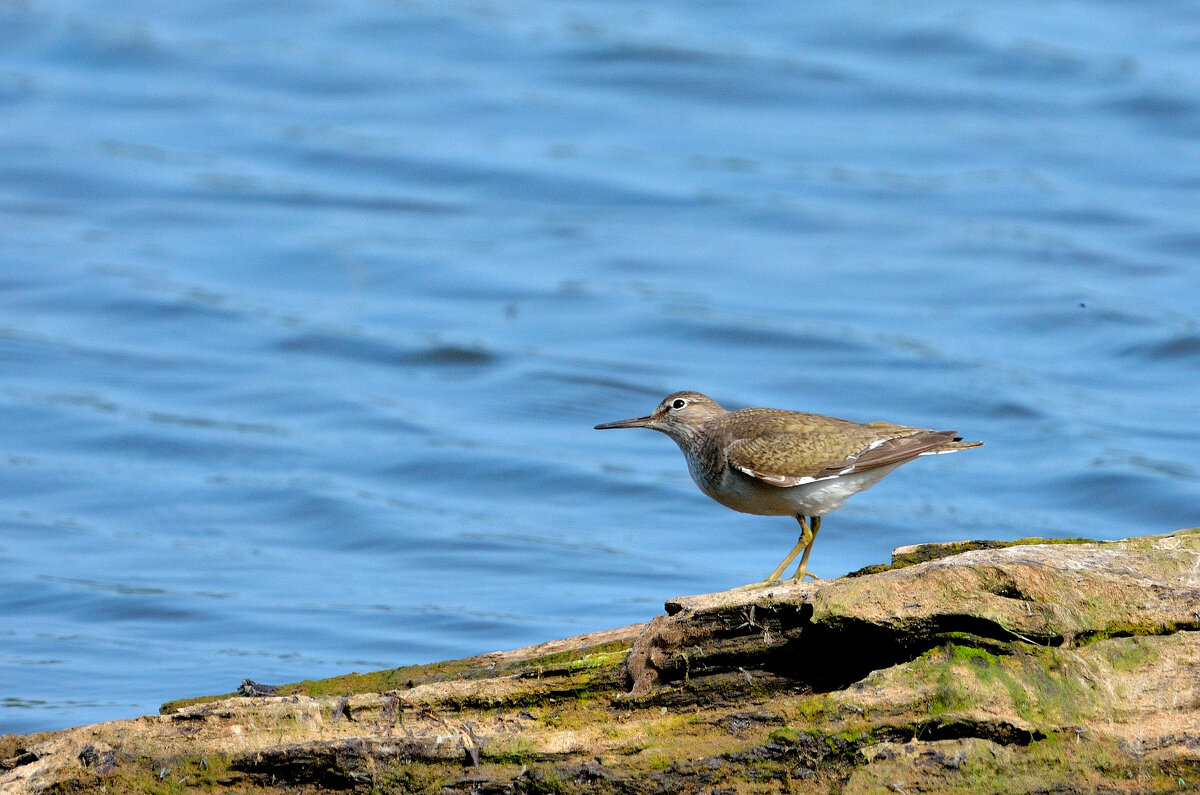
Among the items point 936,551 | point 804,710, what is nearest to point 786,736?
point 804,710

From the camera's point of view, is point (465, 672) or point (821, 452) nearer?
point (465, 672)

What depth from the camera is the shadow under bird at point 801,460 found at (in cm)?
808

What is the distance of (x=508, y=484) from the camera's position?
14.4m

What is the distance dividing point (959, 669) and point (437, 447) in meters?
9.80

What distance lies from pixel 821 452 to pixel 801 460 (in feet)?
0.52

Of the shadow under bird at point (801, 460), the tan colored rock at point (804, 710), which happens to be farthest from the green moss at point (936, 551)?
the shadow under bird at point (801, 460)

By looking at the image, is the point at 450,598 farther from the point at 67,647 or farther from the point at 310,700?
the point at 310,700

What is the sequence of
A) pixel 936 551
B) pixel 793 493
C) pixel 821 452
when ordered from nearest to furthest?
pixel 936 551
pixel 793 493
pixel 821 452

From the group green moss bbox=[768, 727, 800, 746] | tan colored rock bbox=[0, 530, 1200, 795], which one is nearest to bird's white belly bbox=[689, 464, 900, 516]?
tan colored rock bbox=[0, 530, 1200, 795]

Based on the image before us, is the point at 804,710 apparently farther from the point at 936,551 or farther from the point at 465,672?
the point at 465,672

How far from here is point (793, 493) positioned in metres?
8.07

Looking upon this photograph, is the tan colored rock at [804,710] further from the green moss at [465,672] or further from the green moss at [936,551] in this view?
the green moss at [936,551]

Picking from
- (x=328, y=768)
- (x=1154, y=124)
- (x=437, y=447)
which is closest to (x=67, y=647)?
(x=437, y=447)

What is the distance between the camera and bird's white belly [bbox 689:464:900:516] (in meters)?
8.10
